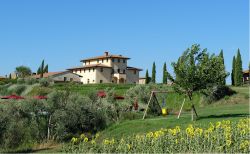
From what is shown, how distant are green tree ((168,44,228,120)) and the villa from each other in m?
64.1

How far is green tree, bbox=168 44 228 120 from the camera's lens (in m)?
23.9

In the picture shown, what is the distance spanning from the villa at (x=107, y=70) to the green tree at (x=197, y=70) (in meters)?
64.1

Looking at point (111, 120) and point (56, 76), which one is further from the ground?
point (56, 76)

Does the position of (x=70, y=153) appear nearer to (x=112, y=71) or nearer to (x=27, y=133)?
(x=27, y=133)

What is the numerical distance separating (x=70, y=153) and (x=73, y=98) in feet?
47.0

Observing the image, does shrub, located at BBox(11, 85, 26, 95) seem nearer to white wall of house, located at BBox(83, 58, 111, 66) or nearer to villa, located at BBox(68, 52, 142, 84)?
villa, located at BBox(68, 52, 142, 84)

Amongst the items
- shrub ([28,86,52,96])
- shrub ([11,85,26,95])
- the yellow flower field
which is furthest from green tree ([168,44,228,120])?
shrub ([11,85,26,95])

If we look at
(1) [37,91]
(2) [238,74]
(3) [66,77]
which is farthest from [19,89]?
(2) [238,74]

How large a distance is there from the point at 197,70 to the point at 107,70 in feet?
219

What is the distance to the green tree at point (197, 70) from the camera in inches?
940

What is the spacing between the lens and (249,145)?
29.2 feet

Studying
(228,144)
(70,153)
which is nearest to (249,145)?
(228,144)

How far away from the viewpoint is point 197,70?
23922mm

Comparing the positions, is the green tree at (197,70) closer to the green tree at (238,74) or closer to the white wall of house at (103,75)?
the green tree at (238,74)
